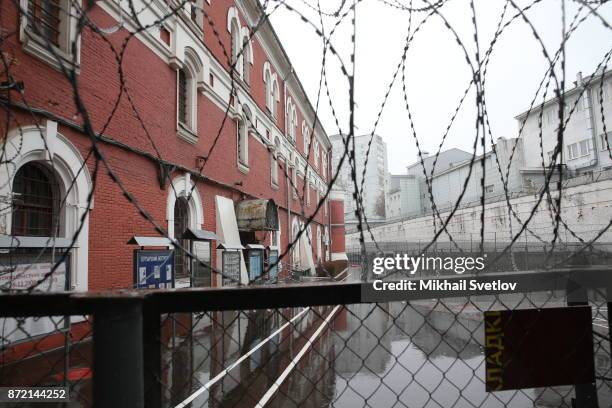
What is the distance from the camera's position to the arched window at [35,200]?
5879 millimetres

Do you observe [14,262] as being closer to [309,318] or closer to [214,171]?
[214,171]

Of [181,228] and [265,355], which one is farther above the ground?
[181,228]

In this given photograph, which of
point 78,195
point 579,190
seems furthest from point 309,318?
point 579,190

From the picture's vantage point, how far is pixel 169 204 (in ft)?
29.9

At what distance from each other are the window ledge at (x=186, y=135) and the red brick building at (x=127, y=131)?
0.03 meters

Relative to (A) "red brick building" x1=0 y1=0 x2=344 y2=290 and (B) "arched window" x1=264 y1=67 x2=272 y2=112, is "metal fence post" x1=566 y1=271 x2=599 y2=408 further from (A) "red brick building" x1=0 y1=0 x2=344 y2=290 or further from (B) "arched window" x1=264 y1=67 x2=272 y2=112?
(B) "arched window" x1=264 y1=67 x2=272 y2=112

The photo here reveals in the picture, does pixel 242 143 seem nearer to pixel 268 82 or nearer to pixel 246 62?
pixel 246 62

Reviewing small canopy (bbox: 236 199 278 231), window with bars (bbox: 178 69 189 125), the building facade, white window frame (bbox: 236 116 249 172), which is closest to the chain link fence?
small canopy (bbox: 236 199 278 231)

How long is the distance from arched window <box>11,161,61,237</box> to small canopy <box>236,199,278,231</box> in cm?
695

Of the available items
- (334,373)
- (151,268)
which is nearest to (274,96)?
(151,268)

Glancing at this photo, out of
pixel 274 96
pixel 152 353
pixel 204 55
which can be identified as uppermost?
pixel 274 96

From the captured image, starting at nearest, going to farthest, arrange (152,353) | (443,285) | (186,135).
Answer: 1. (152,353)
2. (443,285)
3. (186,135)

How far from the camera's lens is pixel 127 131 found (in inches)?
312

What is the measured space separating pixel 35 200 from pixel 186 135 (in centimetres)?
447
